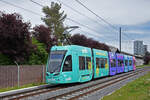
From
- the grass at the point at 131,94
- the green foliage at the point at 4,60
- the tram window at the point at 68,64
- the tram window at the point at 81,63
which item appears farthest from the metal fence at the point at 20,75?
the grass at the point at 131,94

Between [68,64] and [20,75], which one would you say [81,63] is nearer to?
[68,64]

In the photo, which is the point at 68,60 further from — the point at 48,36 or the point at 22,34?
the point at 48,36

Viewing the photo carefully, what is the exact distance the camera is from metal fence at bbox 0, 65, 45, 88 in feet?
52.1

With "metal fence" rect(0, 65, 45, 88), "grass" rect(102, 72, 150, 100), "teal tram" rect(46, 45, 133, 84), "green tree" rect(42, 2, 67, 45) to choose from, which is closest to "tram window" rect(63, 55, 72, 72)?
"teal tram" rect(46, 45, 133, 84)

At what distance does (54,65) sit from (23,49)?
18.6 ft

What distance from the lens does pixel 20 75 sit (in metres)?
17.4

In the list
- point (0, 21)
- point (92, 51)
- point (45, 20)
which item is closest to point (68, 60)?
point (92, 51)

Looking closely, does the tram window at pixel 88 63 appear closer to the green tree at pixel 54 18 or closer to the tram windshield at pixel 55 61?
the tram windshield at pixel 55 61

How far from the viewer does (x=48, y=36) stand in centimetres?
2816

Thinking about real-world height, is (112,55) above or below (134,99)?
above

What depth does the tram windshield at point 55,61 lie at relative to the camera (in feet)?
52.4

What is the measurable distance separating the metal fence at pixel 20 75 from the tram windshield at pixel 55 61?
2670mm

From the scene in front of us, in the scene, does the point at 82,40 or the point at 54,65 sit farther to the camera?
the point at 82,40

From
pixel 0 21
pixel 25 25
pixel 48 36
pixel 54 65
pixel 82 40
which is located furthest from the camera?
pixel 82 40
